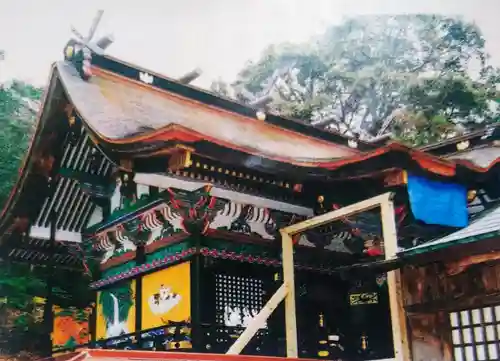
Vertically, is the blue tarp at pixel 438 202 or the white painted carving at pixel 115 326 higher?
the blue tarp at pixel 438 202

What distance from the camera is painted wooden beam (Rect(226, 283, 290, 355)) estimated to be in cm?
511

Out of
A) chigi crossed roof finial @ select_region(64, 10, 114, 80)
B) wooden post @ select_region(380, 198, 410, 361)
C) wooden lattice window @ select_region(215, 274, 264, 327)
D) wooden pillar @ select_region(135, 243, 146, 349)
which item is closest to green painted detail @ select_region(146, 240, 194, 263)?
wooden pillar @ select_region(135, 243, 146, 349)

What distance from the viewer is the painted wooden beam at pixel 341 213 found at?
5129 millimetres

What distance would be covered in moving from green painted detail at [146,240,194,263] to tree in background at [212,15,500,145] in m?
8.57

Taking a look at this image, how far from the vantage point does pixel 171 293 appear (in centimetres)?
604

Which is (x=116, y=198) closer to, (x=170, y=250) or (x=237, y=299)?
(x=170, y=250)

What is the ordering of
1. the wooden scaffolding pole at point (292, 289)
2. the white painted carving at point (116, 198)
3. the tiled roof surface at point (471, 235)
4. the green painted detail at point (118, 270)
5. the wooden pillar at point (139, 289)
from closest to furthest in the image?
1. the tiled roof surface at point (471, 235)
2. the wooden scaffolding pole at point (292, 289)
3. the wooden pillar at point (139, 289)
4. the green painted detail at point (118, 270)
5. the white painted carving at point (116, 198)

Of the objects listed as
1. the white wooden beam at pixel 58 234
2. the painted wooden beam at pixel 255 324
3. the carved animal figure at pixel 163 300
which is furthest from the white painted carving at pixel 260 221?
the white wooden beam at pixel 58 234

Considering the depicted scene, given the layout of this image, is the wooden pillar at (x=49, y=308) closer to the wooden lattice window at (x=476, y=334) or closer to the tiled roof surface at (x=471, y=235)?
the tiled roof surface at (x=471, y=235)

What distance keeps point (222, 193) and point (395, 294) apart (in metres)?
1.80

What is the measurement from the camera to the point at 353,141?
30.9 feet

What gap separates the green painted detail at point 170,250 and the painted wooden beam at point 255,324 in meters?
0.97

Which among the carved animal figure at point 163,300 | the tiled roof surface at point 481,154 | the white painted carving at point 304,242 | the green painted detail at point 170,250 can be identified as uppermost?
the tiled roof surface at point 481,154

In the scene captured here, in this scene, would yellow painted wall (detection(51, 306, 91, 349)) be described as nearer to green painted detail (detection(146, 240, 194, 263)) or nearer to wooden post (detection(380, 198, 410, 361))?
green painted detail (detection(146, 240, 194, 263))
